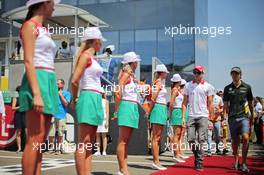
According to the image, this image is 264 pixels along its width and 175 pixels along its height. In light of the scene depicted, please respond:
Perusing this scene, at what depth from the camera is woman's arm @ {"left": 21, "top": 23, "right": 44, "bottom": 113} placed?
2.94 m

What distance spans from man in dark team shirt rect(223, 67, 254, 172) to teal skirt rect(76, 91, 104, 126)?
3872 mm

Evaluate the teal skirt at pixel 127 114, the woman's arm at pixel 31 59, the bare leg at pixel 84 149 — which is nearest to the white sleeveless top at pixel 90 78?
the bare leg at pixel 84 149

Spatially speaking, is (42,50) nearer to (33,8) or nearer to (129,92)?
(33,8)

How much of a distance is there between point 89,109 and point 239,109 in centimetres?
408

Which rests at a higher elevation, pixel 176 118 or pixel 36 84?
pixel 36 84

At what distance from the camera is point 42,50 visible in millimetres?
3256

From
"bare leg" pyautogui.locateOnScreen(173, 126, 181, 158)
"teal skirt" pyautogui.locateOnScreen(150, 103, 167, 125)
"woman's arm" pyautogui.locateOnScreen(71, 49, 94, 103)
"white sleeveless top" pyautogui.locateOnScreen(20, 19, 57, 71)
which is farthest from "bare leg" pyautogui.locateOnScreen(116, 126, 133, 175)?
"bare leg" pyautogui.locateOnScreen(173, 126, 181, 158)

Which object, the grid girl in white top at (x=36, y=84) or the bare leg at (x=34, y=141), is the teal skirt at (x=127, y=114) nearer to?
the grid girl in white top at (x=36, y=84)

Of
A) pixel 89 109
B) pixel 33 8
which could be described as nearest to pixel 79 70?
pixel 89 109

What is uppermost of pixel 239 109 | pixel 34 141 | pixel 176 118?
pixel 239 109

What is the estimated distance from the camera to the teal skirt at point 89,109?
4.27 metres

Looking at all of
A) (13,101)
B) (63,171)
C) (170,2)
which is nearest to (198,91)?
(63,171)

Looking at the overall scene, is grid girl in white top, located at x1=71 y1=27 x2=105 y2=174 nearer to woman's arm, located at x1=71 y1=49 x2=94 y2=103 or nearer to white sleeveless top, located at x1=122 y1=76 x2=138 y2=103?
woman's arm, located at x1=71 y1=49 x2=94 y2=103

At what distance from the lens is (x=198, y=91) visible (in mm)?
7641
